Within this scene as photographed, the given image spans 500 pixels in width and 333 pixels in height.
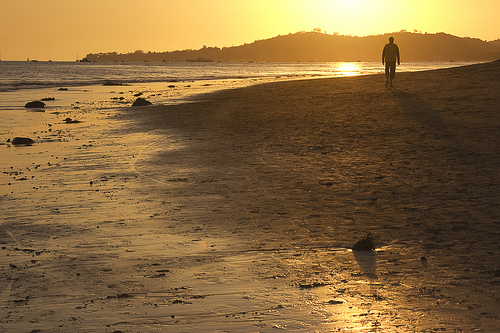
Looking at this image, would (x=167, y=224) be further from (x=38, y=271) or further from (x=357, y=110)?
(x=357, y=110)

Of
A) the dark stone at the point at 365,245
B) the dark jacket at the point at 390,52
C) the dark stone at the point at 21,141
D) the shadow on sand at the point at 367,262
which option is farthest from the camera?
the dark jacket at the point at 390,52

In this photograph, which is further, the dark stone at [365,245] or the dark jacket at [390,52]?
the dark jacket at [390,52]

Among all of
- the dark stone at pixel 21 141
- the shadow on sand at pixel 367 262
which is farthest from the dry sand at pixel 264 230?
the dark stone at pixel 21 141

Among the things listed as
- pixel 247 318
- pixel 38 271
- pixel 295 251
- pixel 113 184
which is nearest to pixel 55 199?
pixel 113 184

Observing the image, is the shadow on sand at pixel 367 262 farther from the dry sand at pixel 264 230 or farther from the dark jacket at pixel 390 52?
the dark jacket at pixel 390 52

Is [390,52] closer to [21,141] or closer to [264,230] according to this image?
[21,141]

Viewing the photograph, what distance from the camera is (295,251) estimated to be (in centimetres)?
746

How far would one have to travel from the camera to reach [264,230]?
8.40m

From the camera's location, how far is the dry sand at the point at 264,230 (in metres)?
5.64

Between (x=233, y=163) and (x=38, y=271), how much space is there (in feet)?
22.6

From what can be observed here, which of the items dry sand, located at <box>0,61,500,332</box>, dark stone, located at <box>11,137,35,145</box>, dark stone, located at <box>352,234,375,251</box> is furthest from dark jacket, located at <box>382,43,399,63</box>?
dark stone, located at <box>352,234,375,251</box>

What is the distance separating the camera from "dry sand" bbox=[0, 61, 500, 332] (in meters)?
5.64

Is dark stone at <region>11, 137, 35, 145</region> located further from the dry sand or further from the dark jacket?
the dark jacket

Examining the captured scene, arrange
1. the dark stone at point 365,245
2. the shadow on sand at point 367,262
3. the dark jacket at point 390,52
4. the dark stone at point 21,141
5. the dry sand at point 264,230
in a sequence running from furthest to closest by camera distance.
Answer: the dark jacket at point 390,52, the dark stone at point 21,141, the dark stone at point 365,245, the shadow on sand at point 367,262, the dry sand at point 264,230
